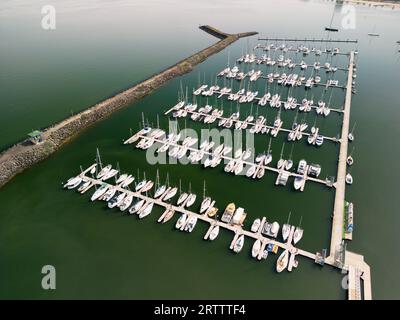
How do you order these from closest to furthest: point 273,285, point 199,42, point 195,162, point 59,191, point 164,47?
1. point 273,285
2. point 59,191
3. point 195,162
4. point 164,47
5. point 199,42

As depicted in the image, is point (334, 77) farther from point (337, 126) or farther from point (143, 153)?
point (143, 153)

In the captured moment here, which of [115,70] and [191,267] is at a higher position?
[115,70]

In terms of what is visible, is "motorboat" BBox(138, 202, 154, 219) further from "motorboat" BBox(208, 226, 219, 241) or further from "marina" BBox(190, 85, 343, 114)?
"marina" BBox(190, 85, 343, 114)

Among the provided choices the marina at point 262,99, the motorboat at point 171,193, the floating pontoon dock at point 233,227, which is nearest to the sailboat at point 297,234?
the floating pontoon dock at point 233,227

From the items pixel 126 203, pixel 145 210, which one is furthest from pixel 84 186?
pixel 145 210

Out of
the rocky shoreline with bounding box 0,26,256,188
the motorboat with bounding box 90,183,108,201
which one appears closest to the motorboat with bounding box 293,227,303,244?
the motorboat with bounding box 90,183,108,201

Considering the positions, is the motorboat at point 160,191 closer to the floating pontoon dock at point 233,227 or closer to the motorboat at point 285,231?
the floating pontoon dock at point 233,227

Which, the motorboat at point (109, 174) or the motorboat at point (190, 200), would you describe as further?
the motorboat at point (109, 174)

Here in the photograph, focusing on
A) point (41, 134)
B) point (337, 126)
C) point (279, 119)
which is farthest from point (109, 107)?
point (337, 126)
